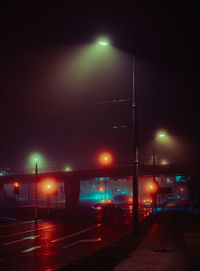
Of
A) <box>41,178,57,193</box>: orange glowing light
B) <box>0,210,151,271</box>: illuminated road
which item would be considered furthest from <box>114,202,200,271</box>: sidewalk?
<box>41,178,57,193</box>: orange glowing light

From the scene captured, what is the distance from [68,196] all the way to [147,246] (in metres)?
70.2

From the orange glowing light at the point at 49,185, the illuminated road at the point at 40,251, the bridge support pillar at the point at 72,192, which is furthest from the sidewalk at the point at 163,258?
the bridge support pillar at the point at 72,192

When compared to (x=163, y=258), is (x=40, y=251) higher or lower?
lower

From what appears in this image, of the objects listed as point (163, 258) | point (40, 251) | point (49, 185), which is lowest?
point (40, 251)

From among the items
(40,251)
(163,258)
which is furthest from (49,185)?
(163,258)

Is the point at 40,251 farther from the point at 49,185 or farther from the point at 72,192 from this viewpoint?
the point at 72,192

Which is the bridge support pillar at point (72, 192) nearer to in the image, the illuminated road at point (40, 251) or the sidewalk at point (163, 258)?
the illuminated road at point (40, 251)

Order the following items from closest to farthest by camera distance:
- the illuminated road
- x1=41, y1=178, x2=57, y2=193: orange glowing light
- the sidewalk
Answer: the sidewalk, the illuminated road, x1=41, y1=178, x2=57, y2=193: orange glowing light

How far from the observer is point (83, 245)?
1914 centimetres

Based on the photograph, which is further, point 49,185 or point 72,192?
point 72,192

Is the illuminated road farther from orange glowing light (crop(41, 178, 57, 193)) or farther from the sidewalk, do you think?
orange glowing light (crop(41, 178, 57, 193))

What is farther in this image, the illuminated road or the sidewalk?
the illuminated road

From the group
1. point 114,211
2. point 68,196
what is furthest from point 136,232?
point 68,196

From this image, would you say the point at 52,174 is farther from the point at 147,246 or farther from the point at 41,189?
the point at 41,189
